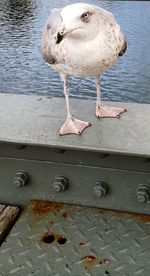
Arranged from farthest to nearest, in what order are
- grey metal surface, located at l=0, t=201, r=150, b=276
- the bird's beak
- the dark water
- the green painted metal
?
the dark water, the green painted metal, grey metal surface, located at l=0, t=201, r=150, b=276, the bird's beak

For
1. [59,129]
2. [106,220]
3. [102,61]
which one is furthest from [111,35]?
[106,220]

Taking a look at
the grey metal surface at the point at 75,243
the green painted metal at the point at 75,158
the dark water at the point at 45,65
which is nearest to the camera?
the grey metal surface at the point at 75,243

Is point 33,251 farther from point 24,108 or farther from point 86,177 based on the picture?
point 24,108

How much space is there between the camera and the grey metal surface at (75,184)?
1.79m

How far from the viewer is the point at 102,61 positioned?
1.71m

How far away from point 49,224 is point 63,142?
0.35 m

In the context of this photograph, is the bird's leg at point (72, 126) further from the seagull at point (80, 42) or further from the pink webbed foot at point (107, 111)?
the pink webbed foot at point (107, 111)

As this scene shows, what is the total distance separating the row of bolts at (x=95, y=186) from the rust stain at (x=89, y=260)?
0.87 feet

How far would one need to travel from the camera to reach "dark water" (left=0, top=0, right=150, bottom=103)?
4184 mm

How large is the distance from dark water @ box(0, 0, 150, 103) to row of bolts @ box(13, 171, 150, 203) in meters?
2.20

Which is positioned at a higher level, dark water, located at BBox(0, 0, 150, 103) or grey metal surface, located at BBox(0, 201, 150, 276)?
dark water, located at BBox(0, 0, 150, 103)

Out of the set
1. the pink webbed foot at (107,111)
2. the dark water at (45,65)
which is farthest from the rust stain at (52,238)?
the dark water at (45,65)

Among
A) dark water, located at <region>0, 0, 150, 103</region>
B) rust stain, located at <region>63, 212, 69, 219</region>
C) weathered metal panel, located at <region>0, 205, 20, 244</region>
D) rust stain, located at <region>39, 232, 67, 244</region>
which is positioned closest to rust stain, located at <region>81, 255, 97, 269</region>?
rust stain, located at <region>39, 232, 67, 244</region>

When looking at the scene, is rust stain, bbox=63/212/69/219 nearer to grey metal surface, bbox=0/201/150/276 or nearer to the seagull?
grey metal surface, bbox=0/201/150/276
